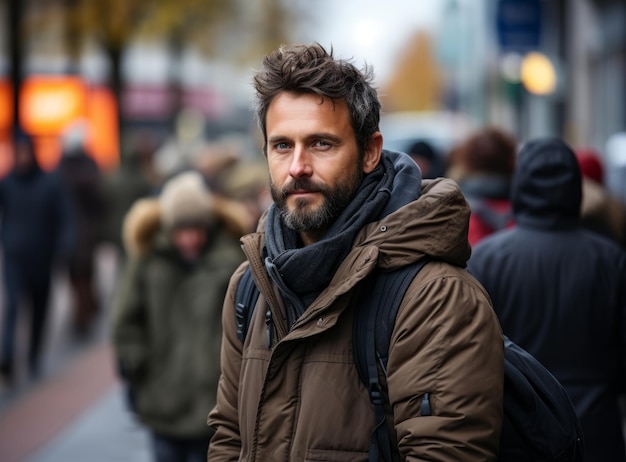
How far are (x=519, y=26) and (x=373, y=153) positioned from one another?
10.4 m

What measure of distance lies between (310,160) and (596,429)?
1.82m

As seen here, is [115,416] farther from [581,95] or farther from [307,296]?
[581,95]

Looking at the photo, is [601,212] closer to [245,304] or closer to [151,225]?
[151,225]

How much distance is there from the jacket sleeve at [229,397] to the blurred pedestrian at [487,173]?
10.4ft

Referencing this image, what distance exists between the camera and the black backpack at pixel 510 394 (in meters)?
2.76

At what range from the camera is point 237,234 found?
19.3ft

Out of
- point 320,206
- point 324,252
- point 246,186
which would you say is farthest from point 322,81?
point 246,186

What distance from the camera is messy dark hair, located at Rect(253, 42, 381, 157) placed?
2896 mm

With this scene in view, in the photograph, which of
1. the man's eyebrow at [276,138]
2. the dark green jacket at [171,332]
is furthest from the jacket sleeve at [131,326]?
the man's eyebrow at [276,138]

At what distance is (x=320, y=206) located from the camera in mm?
2918

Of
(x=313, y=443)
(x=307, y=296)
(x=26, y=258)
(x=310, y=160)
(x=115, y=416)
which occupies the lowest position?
(x=115, y=416)

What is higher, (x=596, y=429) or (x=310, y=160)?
(x=310, y=160)

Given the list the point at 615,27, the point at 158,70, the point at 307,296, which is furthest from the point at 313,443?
the point at 158,70

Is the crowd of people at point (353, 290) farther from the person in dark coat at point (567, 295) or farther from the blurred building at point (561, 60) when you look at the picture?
the blurred building at point (561, 60)
